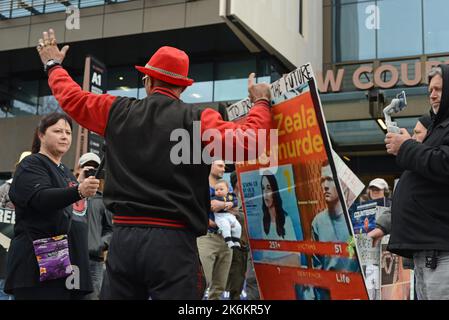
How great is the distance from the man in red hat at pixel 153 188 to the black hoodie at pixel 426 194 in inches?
36.3

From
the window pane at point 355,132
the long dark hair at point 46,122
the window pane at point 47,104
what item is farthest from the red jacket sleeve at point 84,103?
the window pane at point 47,104

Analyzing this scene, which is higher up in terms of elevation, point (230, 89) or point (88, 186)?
point (230, 89)

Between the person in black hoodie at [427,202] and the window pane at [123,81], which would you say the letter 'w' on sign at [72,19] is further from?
the person in black hoodie at [427,202]

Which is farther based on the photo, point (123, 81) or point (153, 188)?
point (123, 81)

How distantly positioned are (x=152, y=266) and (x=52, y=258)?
1.11 m

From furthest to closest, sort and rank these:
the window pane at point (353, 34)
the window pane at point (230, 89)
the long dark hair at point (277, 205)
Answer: the window pane at point (230, 89), the window pane at point (353, 34), the long dark hair at point (277, 205)

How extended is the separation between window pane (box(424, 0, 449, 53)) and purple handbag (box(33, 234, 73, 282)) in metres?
15.7

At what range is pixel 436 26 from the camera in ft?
55.5

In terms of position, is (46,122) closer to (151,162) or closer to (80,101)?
(80,101)

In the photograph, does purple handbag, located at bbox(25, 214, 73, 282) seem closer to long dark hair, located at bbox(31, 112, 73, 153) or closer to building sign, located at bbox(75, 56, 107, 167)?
long dark hair, located at bbox(31, 112, 73, 153)

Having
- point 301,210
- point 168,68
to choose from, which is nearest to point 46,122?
point 168,68

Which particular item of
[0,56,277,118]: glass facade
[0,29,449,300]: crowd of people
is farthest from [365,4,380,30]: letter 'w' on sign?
[0,29,449,300]: crowd of people

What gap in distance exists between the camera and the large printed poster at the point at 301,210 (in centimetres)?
330
